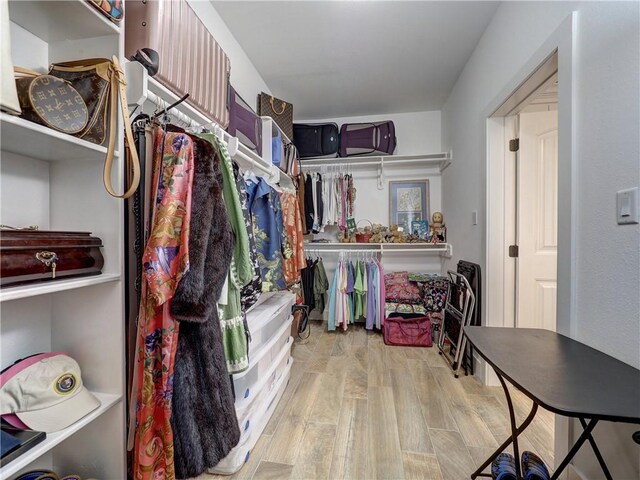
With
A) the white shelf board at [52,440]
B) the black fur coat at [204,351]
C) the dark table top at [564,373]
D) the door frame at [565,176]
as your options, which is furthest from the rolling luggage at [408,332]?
the white shelf board at [52,440]

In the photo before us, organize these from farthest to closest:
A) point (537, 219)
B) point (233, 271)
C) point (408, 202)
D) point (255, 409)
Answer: point (408, 202) < point (537, 219) < point (255, 409) < point (233, 271)

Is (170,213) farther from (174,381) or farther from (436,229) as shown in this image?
(436,229)

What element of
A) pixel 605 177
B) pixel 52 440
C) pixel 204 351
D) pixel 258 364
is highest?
pixel 605 177

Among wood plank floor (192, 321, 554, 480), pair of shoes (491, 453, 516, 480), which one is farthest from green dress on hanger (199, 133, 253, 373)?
pair of shoes (491, 453, 516, 480)

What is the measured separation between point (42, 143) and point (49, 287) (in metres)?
0.43

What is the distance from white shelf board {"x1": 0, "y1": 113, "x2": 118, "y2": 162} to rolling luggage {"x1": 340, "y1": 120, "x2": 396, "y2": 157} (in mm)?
2687

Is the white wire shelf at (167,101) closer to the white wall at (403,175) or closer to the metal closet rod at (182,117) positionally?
the metal closet rod at (182,117)

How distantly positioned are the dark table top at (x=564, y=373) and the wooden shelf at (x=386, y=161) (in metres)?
2.43

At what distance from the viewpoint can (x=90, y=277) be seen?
82 centimetres

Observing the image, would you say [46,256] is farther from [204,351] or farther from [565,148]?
[565,148]

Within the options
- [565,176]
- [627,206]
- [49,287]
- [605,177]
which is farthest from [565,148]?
[49,287]

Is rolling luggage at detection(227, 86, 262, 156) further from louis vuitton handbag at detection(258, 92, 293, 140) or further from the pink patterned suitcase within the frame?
louis vuitton handbag at detection(258, 92, 293, 140)

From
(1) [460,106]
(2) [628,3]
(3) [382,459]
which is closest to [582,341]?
(3) [382,459]

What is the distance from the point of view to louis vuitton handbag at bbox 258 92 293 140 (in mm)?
2428
